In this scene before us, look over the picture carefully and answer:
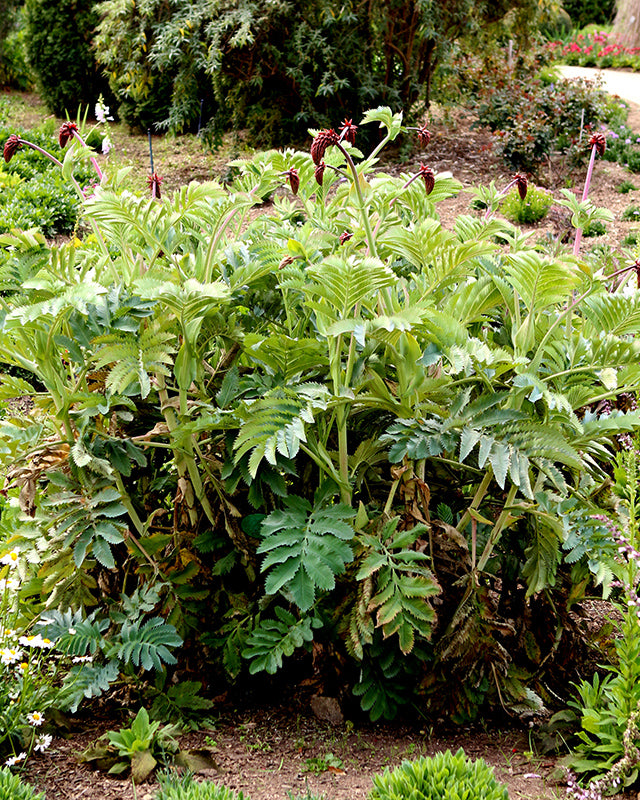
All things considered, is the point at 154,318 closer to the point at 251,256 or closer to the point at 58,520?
the point at 251,256

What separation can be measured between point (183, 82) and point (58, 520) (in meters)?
7.80

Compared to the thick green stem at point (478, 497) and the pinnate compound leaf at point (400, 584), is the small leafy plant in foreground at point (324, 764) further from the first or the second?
the thick green stem at point (478, 497)

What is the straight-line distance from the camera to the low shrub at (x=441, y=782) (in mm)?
1897

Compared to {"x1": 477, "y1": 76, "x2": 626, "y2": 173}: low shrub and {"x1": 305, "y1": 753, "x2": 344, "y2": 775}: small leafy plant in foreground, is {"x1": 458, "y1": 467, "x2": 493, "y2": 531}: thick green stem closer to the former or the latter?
{"x1": 305, "y1": 753, "x2": 344, "y2": 775}: small leafy plant in foreground

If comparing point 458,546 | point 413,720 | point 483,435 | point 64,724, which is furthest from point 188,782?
point 483,435

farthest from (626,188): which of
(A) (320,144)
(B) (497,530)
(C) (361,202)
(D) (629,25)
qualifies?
(D) (629,25)

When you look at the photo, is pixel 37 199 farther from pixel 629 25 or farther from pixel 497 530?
pixel 629 25

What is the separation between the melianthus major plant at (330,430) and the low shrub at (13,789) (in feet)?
1.75

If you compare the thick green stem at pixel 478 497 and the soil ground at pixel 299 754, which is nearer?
the soil ground at pixel 299 754

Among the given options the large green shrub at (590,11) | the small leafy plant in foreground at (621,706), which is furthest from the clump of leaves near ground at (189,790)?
the large green shrub at (590,11)

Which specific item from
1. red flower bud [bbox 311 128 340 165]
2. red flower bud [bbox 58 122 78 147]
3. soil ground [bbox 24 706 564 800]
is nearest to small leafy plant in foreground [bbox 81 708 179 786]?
soil ground [bbox 24 706 564 800]

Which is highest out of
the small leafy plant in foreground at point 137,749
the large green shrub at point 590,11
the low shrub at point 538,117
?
the large green shrub at point 590,11

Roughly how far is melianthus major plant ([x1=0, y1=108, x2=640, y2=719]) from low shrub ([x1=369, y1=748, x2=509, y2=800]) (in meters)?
0.28

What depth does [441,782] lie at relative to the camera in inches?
75.3
